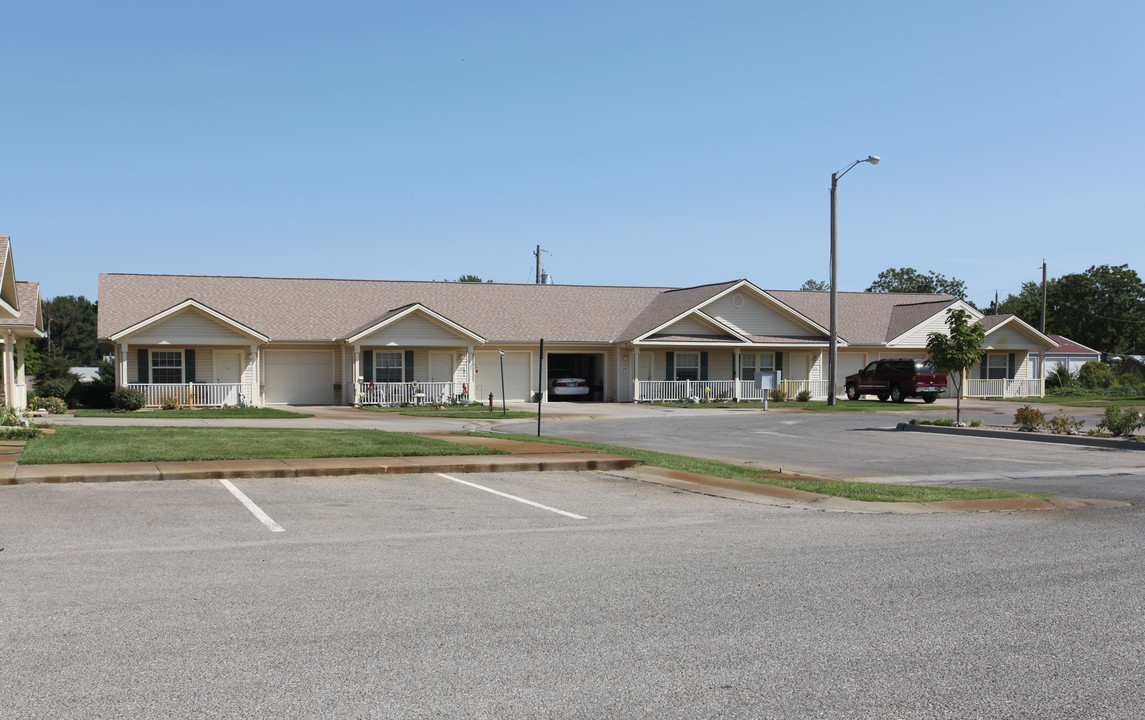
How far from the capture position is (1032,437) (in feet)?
75.2

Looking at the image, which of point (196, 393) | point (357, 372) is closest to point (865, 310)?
point (357, 372)

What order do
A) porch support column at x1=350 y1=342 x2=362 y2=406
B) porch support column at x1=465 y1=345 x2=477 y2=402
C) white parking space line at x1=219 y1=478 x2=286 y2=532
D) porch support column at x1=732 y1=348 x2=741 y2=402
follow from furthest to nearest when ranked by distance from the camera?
porch support column at x1=732 y1=348 x2=741 y2=402 → porch support column at x1=465 y1=345 x2=477 y2=402 → porch support column at x1=350 y1=342 x2=362 y2=406 → white parking space line at x1=219 y1=478 x2=286 y2=532

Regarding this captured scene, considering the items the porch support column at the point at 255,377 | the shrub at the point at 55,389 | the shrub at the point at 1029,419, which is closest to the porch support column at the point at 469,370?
the porch support column at the point at 255,377

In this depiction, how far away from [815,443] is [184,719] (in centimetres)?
1907

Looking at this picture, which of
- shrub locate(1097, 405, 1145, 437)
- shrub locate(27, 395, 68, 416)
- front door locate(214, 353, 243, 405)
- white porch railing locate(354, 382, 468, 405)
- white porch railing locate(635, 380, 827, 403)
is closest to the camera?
shrub locate(1097, 405, 1145, 437)

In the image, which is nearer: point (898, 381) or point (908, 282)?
point (898, 381)

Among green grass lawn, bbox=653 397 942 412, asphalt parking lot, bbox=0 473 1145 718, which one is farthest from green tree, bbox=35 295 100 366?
asphalt parking lot, bbox=0 473 1145 718

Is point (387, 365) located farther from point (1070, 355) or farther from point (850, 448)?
point (1070, 355)

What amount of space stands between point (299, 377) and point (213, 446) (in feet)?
77.2

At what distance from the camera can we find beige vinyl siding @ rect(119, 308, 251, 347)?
115ft

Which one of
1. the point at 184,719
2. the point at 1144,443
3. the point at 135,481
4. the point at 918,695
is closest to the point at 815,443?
the point at 1144,443

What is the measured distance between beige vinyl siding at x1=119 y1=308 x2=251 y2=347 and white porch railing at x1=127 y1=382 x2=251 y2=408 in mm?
1545

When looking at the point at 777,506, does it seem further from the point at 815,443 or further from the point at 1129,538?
the point at 815,443

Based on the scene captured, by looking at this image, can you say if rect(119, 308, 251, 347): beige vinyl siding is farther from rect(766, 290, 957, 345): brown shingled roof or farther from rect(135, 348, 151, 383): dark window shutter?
rect(766, 290, 957, 345): brown shingled roof
